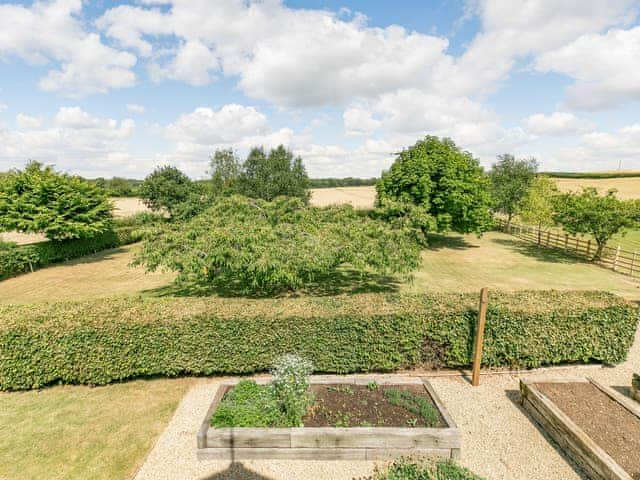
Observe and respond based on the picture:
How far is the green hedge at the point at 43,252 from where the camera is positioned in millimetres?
17428

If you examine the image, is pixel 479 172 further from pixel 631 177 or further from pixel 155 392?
pixel 631 177

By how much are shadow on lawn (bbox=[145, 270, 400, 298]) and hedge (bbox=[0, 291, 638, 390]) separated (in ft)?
12.2

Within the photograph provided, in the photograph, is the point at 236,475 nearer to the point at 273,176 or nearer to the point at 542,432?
the point at 542,432

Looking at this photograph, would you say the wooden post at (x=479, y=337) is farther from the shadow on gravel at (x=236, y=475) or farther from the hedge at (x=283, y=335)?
the shadow on gravel at (x=236, y=475)

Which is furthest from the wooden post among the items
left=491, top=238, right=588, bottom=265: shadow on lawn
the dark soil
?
left=491, top=238, right=588, bottom=265: shadow on lawn

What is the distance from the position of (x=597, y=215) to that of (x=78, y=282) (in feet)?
94.9

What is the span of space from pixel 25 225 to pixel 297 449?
21017 mm

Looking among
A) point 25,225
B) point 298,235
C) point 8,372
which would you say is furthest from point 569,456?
point 25,225

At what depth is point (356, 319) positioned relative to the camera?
709 centimetres

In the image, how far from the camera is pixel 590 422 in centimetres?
567

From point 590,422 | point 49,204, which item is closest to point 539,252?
point 590,422

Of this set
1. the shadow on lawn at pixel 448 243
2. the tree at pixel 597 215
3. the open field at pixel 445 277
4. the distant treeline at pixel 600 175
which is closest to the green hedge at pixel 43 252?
the open field at pixel 445 277

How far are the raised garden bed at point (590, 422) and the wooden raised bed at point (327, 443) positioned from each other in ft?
6.31

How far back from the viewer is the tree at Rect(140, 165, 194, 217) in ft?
102
